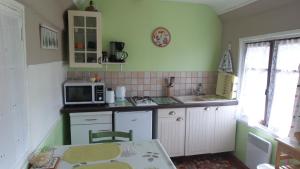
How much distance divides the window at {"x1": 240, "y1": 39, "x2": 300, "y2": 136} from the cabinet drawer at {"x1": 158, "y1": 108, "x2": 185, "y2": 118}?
97cm

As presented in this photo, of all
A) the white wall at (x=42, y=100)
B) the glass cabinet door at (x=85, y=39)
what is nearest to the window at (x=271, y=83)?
the glass cabinet door at (x=85, y=39)

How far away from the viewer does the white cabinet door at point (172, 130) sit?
2949mm

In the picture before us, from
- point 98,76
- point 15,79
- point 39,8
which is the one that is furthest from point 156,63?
point 15,79

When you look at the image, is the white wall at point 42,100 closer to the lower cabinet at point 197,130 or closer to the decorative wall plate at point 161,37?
the lower cabinet at point 197,130

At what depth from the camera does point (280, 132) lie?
2492 millimetres

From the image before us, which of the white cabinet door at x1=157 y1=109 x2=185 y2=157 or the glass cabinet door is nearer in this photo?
the glass cabinet door

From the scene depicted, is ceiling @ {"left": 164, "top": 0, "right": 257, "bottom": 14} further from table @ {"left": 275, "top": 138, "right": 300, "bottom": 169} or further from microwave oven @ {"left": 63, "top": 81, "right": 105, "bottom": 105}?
A: microwave oven @ {"left": 63, "top": 81, "right": 105, "bottom": 105}

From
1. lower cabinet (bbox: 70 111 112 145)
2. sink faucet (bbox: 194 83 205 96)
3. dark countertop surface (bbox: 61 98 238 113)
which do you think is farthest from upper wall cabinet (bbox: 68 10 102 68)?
sink faucet (bbox: 194 83 205 96)

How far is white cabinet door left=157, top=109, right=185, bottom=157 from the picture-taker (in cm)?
295

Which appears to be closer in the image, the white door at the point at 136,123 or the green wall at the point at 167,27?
the white door at the point at 136,123

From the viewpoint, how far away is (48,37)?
6.52 feet

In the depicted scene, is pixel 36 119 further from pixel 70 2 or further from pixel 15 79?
pixel 70 2

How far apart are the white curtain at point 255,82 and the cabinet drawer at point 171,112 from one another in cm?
97

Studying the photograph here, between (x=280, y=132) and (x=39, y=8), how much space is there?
2820 millimetres
